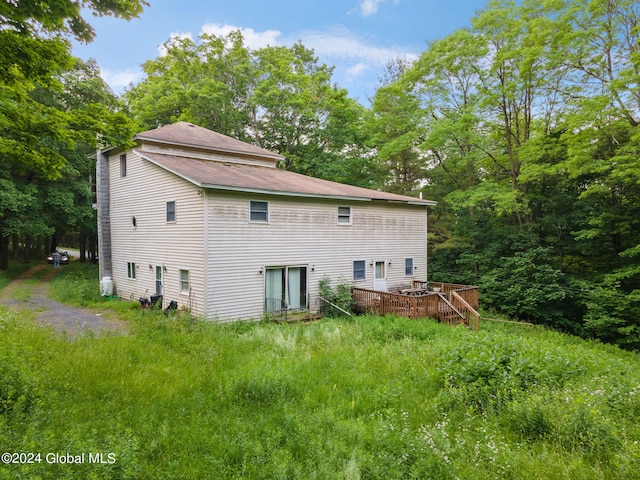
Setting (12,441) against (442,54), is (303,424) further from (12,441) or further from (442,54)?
(442,54)

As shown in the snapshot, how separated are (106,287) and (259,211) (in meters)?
8.89

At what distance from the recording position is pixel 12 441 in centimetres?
345

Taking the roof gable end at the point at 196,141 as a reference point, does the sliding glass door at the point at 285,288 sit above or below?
below

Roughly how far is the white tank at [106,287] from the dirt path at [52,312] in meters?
1.94

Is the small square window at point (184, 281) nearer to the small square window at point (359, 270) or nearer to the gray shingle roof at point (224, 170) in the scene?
the gray shingle roof at point (224, 170)

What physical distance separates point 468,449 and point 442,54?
67.4 ft

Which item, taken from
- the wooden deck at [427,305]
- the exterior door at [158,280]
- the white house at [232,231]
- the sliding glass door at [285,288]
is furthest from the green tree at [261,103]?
the exterior door at [158,280]

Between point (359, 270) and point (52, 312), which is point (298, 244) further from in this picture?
point (52, 312)

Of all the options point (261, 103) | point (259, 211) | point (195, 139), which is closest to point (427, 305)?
point (259, 211)

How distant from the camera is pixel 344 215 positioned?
47.5 feet

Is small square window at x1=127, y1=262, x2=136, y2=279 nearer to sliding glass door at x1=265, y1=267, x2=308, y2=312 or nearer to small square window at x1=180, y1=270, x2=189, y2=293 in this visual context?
small square window at x1=180, y1=270, x2=189, y2=293

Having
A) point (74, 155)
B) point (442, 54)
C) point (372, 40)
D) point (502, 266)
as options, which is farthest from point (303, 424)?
Answer: point (74, 155)

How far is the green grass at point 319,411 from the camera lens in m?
3.49

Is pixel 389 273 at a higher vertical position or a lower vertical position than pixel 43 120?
lower
